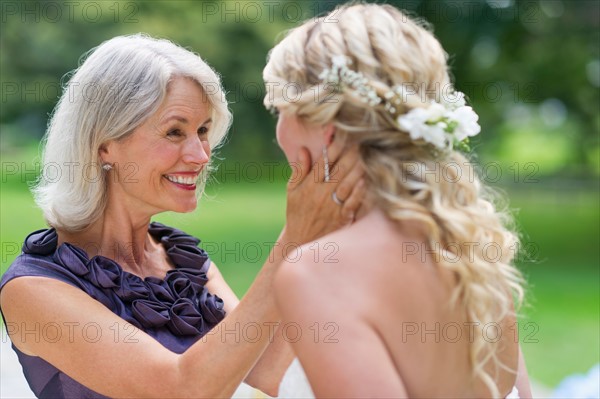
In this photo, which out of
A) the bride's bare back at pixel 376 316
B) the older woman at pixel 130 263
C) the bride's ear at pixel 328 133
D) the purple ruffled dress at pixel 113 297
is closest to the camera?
the bride's bare back at pixel 376 316

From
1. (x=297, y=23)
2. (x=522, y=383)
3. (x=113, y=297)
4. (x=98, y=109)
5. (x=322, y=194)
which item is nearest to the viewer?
(x=322, y=194)

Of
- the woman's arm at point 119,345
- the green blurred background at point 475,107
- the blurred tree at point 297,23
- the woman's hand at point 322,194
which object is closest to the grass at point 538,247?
the green blurred background at point 475,107

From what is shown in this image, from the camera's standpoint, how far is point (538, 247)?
16266mm

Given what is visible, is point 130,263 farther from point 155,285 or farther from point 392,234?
point 392,234

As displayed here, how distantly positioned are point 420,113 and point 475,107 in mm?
19029

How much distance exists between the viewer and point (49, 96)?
25797 mm

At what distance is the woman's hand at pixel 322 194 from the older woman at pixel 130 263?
0.67ft

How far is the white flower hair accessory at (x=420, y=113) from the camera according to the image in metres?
2.43

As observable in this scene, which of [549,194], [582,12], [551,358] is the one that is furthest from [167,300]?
[549,194]

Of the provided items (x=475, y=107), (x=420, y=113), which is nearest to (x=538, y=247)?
(x=475, y=107)

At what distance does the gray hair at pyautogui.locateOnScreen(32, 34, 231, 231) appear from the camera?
3516 millimetres

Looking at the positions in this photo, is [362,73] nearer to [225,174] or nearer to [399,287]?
[399,287]

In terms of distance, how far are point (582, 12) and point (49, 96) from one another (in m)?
16.5

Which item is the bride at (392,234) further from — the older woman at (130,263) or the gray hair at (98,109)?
the gray hair at (98,109)
